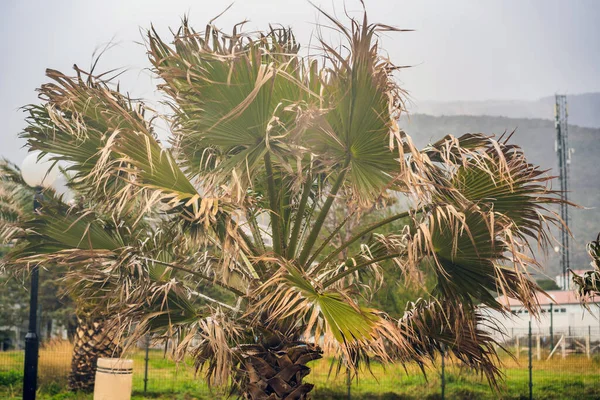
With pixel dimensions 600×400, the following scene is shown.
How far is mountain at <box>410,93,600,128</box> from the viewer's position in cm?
13925

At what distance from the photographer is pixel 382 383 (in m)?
14.7

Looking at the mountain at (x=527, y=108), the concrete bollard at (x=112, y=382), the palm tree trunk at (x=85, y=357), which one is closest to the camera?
the concrete bollard at (x=112, y=382)

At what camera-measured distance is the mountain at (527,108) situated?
139250 mm

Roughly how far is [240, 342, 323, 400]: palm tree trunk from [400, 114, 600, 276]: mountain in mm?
85107

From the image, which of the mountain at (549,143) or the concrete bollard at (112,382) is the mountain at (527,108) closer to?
the mountain at (549,143)

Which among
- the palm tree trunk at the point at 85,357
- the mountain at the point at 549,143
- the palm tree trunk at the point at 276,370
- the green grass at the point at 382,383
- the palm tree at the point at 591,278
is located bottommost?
the green grass at the point at 382,383

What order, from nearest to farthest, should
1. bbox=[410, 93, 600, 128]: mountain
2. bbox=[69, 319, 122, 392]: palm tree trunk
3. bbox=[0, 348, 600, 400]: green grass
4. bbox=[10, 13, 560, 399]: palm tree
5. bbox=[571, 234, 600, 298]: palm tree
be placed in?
bbox=[10, 13, 560, 399]: palm tree, bbox=[571, 234, 600, 298]: palm tree, bbox=[69, 319, 122, 392]: palm tree trunk, bbox=[0, 348, 600, 400]: green grass, bbox=[410, 93, 600, 128]: mountain

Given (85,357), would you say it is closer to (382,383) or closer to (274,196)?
(382,383)

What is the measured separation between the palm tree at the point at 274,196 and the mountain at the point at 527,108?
459ft

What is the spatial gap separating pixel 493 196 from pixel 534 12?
18224 cm

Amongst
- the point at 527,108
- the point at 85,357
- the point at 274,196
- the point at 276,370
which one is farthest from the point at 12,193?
the point at 527,108

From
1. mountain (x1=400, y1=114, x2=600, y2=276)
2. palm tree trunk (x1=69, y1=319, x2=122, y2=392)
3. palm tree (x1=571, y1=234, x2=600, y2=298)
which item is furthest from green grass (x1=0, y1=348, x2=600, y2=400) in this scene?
mountain (x1=400, y1=114, x2=600, y2=276)

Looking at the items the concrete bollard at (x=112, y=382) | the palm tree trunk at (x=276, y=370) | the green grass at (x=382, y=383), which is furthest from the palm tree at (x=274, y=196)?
the green grass at (x=382, y=383)

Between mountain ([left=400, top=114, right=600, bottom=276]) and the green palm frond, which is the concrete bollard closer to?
the green palm frond
